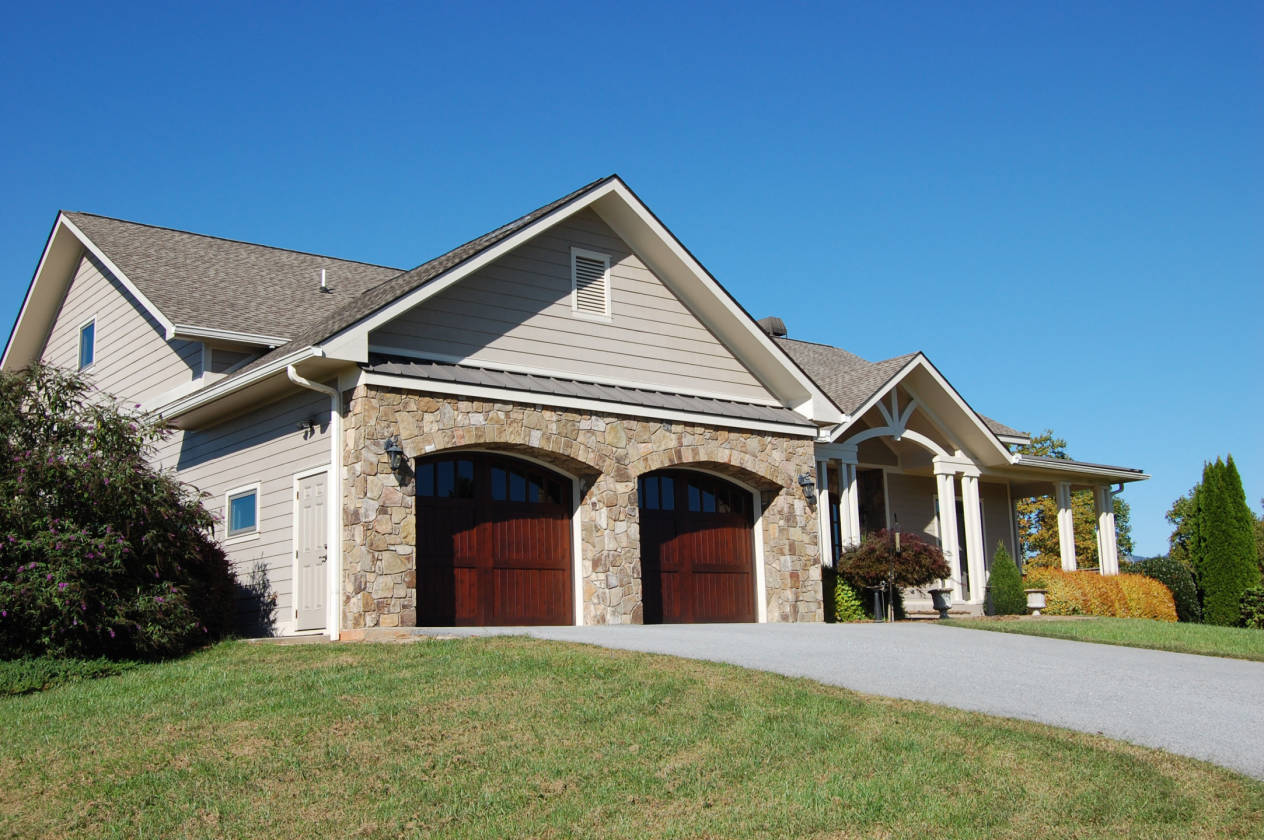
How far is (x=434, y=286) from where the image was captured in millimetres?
14281

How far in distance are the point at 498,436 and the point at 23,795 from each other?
7.80 metres

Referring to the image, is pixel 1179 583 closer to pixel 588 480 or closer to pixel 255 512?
pixel 588 480

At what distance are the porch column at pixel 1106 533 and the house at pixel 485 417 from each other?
8004 millimetres

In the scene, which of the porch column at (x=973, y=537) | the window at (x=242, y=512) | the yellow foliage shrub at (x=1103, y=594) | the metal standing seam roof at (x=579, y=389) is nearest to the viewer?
the metal standing seam roof at (x=579, y=389)

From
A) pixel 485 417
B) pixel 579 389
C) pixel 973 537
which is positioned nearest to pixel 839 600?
pixel 973 537

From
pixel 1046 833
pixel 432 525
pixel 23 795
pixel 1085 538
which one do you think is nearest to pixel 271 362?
pixel 432 525

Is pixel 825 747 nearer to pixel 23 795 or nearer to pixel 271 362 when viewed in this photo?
pixel 23 795

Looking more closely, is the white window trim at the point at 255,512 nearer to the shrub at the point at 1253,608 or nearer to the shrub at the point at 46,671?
the shrub at the point at 46,671

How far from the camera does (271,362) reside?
1393 cm

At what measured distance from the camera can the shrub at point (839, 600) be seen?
1925 centimetres

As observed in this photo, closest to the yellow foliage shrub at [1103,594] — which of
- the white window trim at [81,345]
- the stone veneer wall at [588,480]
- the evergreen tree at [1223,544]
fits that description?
the evergreen tree at [1223,544]

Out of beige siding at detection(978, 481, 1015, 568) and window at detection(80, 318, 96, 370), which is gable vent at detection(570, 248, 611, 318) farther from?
beige siding at detection(978, 481, 1015, 568)

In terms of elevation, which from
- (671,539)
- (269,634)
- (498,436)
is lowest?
(269,634)

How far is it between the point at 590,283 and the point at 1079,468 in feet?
43.1
